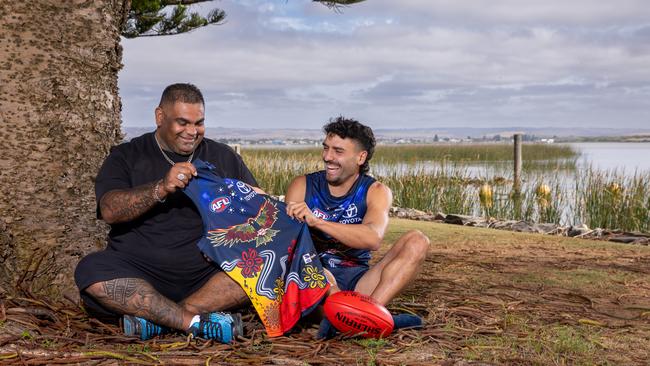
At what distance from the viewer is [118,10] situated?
18.3 ft

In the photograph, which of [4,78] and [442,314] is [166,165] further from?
[442,314]

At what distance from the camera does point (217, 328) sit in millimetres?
4270

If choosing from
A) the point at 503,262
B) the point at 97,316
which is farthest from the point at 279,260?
the point at 503,262

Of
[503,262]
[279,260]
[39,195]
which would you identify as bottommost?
[503,262]

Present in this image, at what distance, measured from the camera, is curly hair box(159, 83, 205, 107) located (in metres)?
4.49

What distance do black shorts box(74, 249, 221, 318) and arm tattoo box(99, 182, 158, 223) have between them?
25 cm

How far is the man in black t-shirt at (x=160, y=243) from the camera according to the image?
4289 millimetres

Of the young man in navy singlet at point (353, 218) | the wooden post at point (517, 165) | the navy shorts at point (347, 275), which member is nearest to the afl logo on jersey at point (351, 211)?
the young man in navy singlet at point (353, 218)

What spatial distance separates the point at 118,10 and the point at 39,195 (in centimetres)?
150

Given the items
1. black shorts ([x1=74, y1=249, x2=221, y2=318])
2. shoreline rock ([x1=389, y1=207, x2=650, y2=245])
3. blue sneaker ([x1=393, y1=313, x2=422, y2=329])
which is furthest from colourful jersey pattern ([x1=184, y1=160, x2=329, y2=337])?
shoreline rock ([x1=389, y1=207, x2=650, y2=245])

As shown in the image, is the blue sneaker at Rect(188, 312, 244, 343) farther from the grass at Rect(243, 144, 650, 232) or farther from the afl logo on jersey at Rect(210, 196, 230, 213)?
the grass at Rect(243, 144, 650, 232)

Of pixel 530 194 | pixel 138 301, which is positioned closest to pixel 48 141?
pixel 138 301

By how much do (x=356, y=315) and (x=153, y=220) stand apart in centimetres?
137

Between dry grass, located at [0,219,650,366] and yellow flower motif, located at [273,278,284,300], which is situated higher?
yellow flower motif, located at [273,278,284,300]
